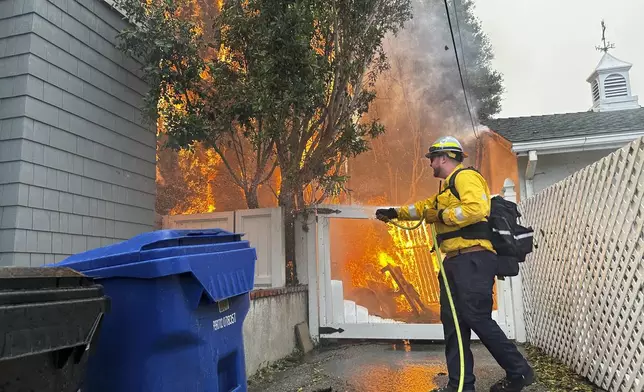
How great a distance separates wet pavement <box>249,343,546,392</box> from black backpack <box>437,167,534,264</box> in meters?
1.17

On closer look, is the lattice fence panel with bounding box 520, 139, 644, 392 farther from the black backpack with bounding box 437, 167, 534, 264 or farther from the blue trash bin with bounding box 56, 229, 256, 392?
the blue trash bin with bounding box 56, 229, 256, 392

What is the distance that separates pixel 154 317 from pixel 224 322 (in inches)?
17.5

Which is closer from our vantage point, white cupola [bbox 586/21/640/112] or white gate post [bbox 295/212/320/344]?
white gate post [bbox 295/212/320/344]

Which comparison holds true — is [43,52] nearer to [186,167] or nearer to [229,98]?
[229,98]

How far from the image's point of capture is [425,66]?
16.3 meters

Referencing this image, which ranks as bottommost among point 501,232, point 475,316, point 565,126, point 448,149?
point 475,316

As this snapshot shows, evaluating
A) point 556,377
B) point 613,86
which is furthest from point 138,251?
point 613,86

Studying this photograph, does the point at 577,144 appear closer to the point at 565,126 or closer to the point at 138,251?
the point at 565,126

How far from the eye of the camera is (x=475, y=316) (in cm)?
317

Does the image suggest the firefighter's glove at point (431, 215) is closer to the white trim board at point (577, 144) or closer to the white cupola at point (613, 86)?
the white trim board at point (577, 144)

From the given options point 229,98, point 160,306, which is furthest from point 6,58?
point 160,306

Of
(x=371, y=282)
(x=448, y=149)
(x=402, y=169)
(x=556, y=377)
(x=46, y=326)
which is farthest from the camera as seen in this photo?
(x=402, y=169)

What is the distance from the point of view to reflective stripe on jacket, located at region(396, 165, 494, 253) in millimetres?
3166

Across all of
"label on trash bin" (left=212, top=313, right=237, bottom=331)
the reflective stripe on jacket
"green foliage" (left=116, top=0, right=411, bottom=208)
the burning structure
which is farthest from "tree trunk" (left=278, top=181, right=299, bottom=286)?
"label on trash bin" (left=212, top=313, right=237, bottom=331)
